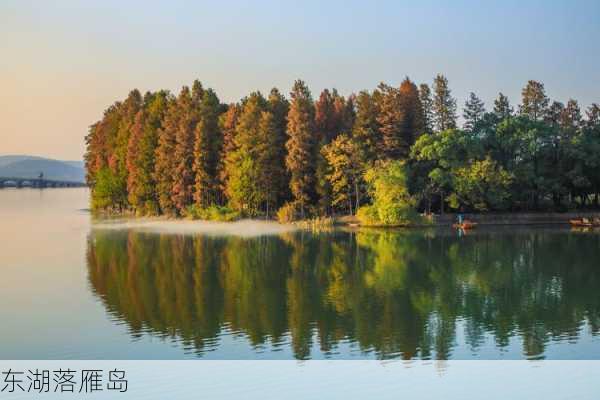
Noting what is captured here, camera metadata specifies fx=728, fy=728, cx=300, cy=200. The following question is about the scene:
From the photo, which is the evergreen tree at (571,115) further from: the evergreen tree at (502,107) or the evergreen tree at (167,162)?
the evergreen tree at (167,162)

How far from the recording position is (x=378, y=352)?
1303 cm

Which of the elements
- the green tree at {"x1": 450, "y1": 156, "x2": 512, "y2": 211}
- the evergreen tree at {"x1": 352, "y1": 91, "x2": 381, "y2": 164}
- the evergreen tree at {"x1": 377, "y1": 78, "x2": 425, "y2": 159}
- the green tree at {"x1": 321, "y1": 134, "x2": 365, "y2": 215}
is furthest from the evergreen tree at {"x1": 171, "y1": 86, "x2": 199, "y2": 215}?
the green tree at {"x1": 450, "y1": 156, "x2": 512, "y2": 211}

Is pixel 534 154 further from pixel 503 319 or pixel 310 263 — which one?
pixel 503 319

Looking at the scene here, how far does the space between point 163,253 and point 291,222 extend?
1304cm

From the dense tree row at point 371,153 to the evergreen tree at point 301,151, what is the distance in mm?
64

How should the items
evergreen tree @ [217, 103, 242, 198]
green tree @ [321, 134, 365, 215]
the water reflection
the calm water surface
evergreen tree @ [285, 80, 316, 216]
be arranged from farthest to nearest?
1. evergreen tree @ [217, 103, 242, 198]
2. evergreen tree @ [285, 80, 316, 216]
3. green tree @ [321, 134, 365, 215]
4. the water reflection
5. the calm water surface

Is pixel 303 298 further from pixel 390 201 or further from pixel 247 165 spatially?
pixel 247 165

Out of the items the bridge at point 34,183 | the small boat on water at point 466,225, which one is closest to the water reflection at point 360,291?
the small boat on water at point 466,225

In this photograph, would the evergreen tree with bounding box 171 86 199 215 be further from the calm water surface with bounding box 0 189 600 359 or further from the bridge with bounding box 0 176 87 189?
the bridge with bounding box 0 176 87 189

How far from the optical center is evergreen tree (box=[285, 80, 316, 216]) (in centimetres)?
4025

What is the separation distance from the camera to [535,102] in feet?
143

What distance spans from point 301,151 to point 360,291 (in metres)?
21.8

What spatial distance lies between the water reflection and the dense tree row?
827 cm

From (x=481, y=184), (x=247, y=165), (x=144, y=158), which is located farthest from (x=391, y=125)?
(x=144, y=158)
